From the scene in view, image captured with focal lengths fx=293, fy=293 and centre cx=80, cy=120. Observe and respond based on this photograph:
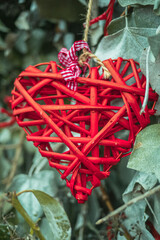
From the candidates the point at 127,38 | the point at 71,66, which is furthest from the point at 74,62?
the point at 127,38

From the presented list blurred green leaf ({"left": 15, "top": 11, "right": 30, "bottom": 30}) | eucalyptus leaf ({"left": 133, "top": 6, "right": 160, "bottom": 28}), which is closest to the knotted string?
eucalyptus leaf ({"left": 133, "top": 6, "right": 160, "bottom": 28})

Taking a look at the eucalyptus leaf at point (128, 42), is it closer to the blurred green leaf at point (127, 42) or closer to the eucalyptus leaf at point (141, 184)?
the blurred green leaf at point (127, 42)

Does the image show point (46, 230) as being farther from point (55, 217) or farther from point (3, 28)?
point (3, 28)

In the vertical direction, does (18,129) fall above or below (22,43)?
below

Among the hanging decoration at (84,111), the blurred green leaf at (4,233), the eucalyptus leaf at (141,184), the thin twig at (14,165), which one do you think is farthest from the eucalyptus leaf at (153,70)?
the thin twig at (14,165)

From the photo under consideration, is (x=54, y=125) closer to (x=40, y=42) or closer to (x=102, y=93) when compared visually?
(x=102, y=93)
